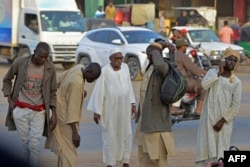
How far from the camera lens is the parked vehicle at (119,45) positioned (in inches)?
937

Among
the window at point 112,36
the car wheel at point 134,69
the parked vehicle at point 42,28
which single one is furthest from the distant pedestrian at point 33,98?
the parked vehicle at point 42,28

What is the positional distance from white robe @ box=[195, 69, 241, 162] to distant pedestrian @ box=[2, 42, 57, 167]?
65.8 inches

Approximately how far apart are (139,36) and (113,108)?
15.1 m

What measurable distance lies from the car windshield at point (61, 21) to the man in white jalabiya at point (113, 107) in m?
18.3

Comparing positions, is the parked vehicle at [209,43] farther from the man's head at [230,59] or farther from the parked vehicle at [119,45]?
the man's head at [230,59]

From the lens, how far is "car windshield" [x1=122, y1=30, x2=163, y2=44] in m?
24.7

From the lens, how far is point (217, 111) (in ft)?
28.8

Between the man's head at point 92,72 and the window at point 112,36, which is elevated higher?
the man's head at point 92,72

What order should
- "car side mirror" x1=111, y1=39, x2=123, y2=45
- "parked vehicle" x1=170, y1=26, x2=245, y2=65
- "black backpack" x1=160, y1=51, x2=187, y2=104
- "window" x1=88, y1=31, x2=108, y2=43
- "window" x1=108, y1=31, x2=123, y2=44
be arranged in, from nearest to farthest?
"black backpack" x1=160, y1=51, x2=187, y2=104 → "car side mirror" x1=111, y1=39, x2=123, y2=45 → "window" x1=108, y1=31, x2=123, y2=44 → "window" x1=88, y1=31, x2=108, y2=43 → "parked vehicle" x1=170, y1=26, x2=245, y2=65

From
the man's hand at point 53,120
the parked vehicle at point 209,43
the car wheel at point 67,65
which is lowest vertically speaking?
the car wheel at point 67,65

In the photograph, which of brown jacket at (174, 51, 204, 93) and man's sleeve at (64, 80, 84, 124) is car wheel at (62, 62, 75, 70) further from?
man's sleeve at (64, 80, 84, 124)

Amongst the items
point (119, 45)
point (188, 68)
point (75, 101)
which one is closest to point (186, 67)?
point (188, 68)

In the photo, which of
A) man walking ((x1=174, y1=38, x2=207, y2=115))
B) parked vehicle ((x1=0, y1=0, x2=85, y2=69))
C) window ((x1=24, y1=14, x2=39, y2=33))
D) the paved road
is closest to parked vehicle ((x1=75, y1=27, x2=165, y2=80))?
parked vehicle ((x1=0, y1=0, x2=85, y2=69))

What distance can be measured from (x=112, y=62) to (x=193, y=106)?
3.80 metres
